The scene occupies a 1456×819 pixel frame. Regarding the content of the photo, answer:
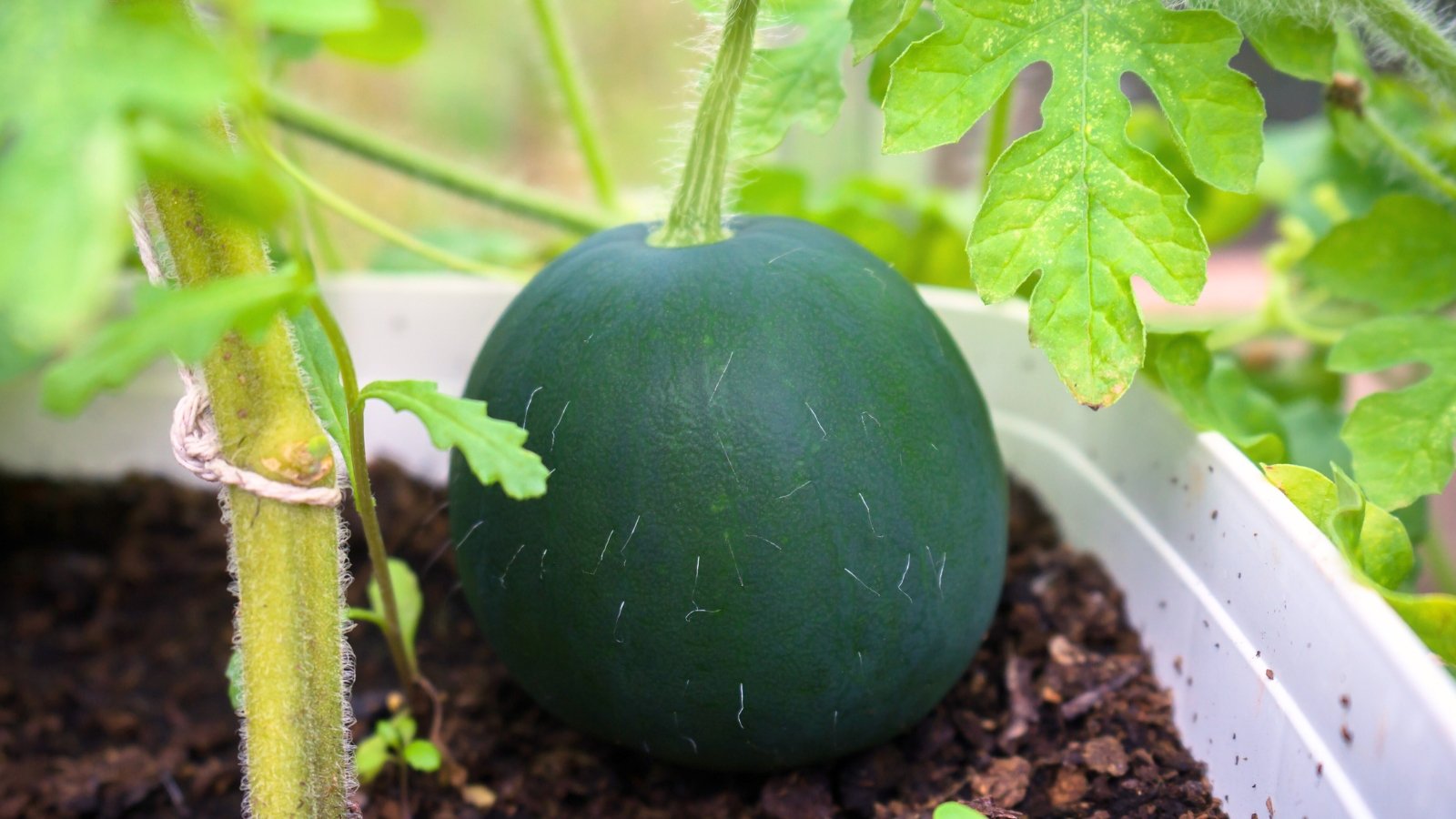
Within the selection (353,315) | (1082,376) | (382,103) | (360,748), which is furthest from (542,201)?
(382,103)

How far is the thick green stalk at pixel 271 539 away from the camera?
0.64m

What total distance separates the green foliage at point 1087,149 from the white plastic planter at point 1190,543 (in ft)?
0.56

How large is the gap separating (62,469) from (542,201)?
0.64 meters

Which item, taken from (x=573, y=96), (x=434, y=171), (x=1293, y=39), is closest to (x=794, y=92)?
(x=1293, y=39)

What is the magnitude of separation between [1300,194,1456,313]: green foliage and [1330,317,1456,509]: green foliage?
128mm

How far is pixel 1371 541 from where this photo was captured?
69 cm

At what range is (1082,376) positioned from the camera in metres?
0.65

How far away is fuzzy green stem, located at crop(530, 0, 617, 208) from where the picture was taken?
1.24m

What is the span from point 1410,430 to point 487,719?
72 cm

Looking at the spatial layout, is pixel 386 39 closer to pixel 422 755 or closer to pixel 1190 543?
pixel 422 755

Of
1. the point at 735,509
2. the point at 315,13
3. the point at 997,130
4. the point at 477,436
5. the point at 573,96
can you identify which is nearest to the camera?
the point at 315,13

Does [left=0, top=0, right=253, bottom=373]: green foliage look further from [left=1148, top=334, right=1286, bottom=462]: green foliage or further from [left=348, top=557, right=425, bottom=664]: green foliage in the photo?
[left=1148, top=334, right=1286, bottom=462]: green foliage

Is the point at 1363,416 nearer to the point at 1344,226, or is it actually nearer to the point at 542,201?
the point at 1344,226

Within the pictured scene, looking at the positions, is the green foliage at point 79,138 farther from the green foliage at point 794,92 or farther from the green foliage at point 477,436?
the green foliage at point 794,92
